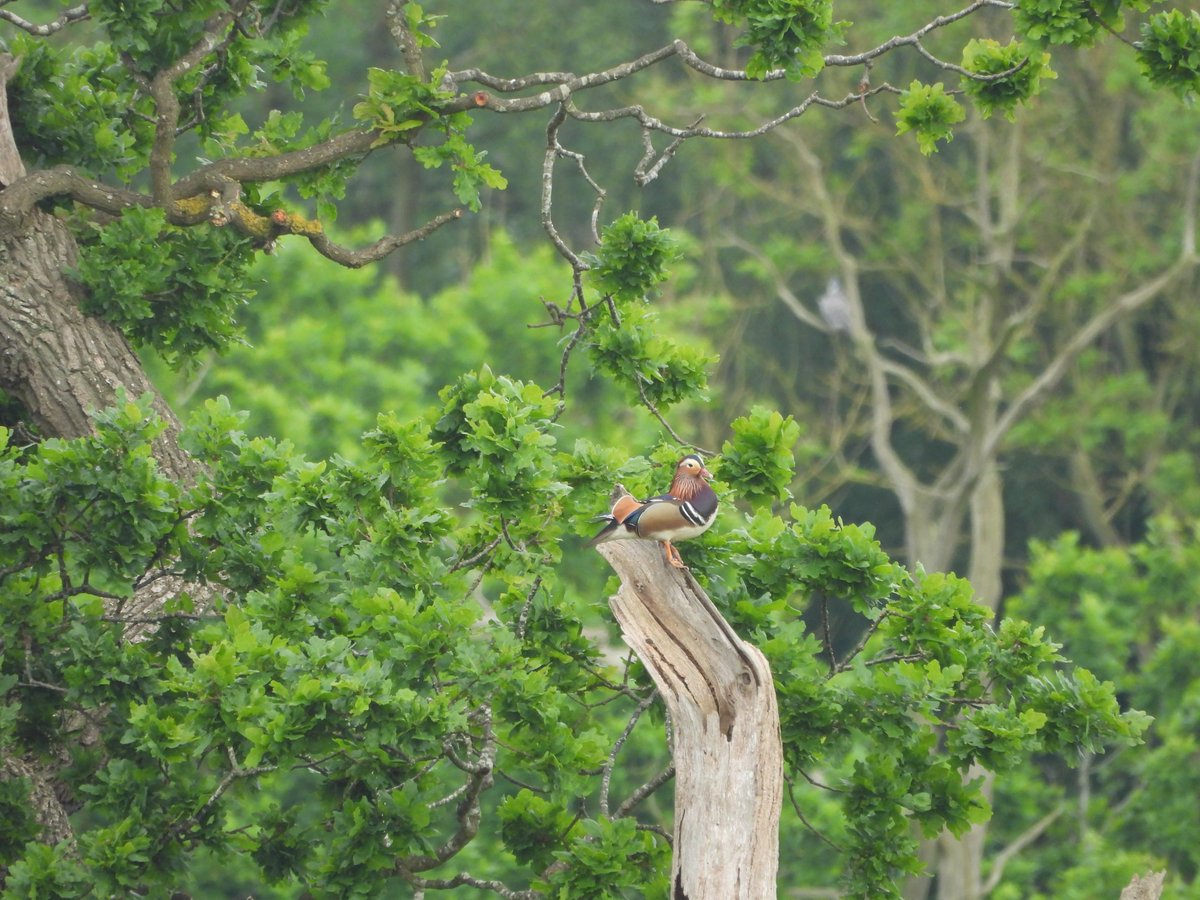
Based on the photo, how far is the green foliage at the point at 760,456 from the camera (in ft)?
26.0

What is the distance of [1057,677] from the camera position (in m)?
7.71

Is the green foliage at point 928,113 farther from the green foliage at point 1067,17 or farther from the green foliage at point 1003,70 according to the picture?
the green foliage at point 1067,17

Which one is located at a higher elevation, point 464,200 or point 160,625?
point 464,200

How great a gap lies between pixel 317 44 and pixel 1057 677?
32.7m

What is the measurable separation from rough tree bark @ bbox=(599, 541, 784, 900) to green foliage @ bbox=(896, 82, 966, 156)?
288cm

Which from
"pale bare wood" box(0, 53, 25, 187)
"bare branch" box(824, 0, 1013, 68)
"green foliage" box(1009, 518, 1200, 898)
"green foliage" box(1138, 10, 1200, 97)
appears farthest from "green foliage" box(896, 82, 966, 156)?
"green foliage" box(1009, 518, 1200, 898)

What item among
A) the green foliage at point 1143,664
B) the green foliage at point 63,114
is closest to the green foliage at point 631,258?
the green foliage at point 63,114

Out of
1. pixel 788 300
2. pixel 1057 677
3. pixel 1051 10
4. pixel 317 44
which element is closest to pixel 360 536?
pixel 1057 677

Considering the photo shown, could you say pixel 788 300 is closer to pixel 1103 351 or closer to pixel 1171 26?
pixel 1103 351

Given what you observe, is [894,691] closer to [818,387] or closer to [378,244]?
[378,244]

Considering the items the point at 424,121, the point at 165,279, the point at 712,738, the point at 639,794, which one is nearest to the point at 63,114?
the point at 165,279

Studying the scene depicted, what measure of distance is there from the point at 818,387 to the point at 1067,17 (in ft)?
80.8

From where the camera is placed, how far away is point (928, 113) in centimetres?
864

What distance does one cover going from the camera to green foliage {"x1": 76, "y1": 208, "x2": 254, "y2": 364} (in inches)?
332
